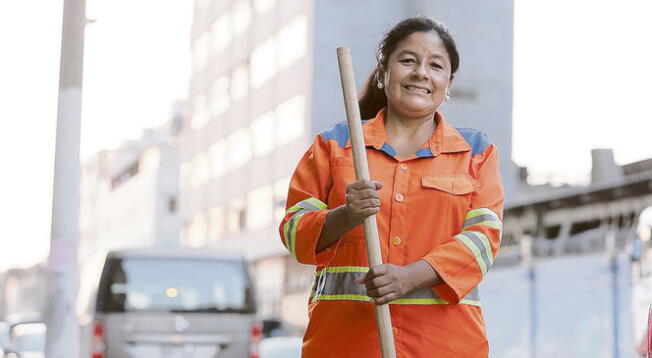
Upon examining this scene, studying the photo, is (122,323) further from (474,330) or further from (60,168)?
(474,330)

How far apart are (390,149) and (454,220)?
236 mm

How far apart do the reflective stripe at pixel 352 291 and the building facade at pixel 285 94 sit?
41.7 meters

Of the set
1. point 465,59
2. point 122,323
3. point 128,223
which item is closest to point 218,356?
point 122,323

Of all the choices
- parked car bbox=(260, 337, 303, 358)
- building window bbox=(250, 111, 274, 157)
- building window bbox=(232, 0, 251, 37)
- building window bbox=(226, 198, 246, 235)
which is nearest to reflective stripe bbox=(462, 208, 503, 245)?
parked car bbox=(260, 337, 303, 358)

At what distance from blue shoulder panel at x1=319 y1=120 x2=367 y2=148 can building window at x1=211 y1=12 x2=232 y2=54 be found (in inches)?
2273

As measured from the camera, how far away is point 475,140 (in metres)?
3.18

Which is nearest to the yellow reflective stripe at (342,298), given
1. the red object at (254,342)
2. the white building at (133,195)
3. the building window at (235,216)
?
the red object at (254,342)

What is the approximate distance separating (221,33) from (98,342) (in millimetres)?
51295

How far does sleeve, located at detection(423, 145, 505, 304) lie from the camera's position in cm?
293

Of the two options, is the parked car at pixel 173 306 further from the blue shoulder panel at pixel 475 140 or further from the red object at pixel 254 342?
the blue shoulder panel at pixel 475 140

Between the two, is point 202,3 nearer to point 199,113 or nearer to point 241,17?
point 199,113

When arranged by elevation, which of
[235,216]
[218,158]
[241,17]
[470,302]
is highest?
[241,17]

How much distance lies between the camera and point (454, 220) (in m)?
3.03

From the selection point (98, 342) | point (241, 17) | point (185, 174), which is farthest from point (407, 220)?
point (185, 174)
